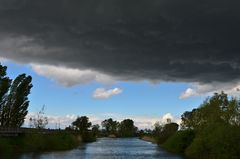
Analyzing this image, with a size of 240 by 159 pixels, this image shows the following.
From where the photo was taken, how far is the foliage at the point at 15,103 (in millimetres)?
108938

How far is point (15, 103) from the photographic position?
110875 millimetres

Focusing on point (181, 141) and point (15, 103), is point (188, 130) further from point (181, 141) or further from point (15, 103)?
point (15, 103)

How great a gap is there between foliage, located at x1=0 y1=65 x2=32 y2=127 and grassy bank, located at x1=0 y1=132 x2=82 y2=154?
6.11 metres

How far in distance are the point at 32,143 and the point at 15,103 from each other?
1107 centimetres

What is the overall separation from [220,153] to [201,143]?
15395 millimetres

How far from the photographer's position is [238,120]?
263 ft

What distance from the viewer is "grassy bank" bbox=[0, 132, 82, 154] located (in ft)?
309

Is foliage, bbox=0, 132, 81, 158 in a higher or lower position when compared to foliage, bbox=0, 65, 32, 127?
lower

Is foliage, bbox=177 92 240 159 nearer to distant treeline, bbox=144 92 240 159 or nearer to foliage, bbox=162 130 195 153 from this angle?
distant treeline, bbox=144 92 240 159

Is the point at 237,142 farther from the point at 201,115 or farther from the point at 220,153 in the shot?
the point at 201,115

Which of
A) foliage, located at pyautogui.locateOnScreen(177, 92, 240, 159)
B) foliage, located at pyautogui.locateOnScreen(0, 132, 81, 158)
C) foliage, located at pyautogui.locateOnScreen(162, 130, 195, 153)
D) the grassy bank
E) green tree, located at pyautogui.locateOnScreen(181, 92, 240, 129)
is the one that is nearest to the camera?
foliage, located at pyautogui.locateOnScreen(177, 92, 240, 159)

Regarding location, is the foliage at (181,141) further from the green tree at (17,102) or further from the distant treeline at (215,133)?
the green tree at (17,102)

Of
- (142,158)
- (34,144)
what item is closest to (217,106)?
(142,158)

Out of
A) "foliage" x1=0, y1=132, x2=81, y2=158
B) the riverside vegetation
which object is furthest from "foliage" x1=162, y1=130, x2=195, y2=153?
"foliage" x1=0, y1=132, x2=81, y2=158
